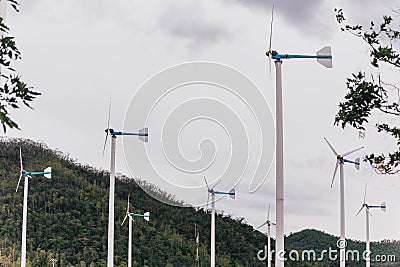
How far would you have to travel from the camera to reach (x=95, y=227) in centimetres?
4925

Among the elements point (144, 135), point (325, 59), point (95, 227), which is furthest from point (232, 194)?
point (325, 59)

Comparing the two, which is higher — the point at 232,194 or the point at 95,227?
the point at 232,194

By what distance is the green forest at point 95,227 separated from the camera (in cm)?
4606

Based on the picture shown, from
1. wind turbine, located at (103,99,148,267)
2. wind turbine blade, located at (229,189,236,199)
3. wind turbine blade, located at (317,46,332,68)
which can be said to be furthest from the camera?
wind turbine blade, located at (229,189,236,199)

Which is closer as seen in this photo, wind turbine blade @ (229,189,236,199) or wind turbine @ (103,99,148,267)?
wind turbine @ (103,99,148,267)

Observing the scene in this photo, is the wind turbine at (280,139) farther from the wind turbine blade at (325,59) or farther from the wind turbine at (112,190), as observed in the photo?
the wind turbine at (112,190)

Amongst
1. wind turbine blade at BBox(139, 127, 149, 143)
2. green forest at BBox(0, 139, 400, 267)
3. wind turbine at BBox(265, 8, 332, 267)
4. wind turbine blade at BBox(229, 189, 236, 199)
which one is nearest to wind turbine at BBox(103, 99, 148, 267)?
wind turbine blade at BBox(139, 127, 149, 143)

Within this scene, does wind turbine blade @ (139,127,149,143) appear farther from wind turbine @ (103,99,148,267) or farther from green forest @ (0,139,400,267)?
green forest @ (0,139,400,267)

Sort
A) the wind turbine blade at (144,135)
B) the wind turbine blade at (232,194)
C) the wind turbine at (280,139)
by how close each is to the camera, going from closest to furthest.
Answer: the wind turbine at (280,139) → the wind turbine blade at (144,135) → the wind turbine blade at (232,194)

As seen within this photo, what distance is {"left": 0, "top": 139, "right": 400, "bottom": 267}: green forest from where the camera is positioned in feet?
151

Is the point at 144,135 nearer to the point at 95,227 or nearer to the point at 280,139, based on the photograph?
the point at 280,139

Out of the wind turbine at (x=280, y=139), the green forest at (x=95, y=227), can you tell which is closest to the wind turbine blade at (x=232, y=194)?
the green forest at (x=95, y=227)

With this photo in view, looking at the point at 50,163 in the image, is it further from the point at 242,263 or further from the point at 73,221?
the point at 242,263

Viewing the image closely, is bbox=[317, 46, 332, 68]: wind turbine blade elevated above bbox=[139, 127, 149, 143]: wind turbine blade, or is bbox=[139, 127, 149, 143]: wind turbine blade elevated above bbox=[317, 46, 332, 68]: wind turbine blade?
bbox=[139, 127, 149, 143]: wind turbine blade
